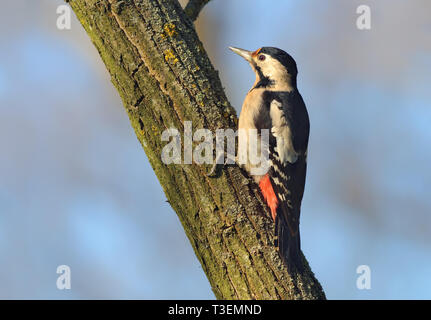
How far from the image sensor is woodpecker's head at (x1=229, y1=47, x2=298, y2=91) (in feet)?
12.8

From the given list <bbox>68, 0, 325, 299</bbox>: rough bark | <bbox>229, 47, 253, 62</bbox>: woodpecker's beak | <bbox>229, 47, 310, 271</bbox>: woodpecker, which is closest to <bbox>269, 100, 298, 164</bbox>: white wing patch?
<bbox>229, 47, 310, 271</bbox>: woodpecker

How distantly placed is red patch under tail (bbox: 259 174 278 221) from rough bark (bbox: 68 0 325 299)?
66 mm

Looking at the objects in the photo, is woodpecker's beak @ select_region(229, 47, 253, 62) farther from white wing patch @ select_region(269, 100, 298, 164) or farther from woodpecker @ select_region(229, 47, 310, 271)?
white wing patch @ select_region(269, 100, 298, 164)

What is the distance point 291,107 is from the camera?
3621mm

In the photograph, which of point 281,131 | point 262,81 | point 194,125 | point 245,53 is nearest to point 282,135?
point 281,131

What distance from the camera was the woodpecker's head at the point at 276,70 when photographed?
12.8 ft

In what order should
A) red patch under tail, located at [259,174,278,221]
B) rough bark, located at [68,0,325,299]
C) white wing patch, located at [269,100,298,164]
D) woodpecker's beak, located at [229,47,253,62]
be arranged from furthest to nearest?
woodpecker's beak, located at [229,47,253,62] → white wing patch, located at [269,100,298,164] → red patch under tail, located at [259,174,278,221] → rough bark, located at [68,0,325,299]

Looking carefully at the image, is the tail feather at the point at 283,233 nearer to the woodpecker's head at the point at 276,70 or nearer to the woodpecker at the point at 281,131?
the woodpecker at the point at 281,131

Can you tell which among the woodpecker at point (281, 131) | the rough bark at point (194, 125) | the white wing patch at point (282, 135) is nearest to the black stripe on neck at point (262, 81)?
the woodpecker at point (281, 131)

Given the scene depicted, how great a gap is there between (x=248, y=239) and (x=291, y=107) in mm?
1345

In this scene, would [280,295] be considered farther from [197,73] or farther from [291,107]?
[291,107]

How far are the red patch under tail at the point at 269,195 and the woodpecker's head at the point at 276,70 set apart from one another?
42.6 inches

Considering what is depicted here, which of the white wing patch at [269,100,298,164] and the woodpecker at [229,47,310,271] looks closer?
the woodpecker at [229,47,310,271]
